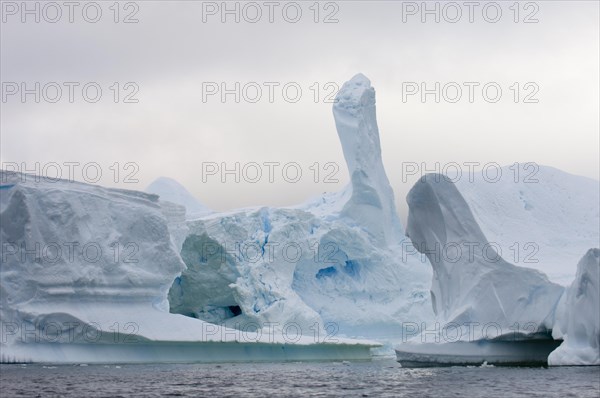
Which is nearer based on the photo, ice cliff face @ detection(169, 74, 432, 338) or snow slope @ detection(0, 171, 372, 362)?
snow slope @ detection(0, 171, 372, 362)

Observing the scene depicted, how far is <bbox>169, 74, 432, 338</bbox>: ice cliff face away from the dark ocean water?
5396 millimetres

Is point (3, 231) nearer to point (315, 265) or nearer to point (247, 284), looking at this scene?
point (247, 284)

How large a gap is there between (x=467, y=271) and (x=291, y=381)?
4.77 meters

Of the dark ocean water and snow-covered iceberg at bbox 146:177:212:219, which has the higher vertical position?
snow-covered iceberg at bbox 146:177:212:219

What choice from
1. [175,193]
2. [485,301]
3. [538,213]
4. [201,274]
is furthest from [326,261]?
[485,301]

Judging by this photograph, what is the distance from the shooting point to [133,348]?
2255cm

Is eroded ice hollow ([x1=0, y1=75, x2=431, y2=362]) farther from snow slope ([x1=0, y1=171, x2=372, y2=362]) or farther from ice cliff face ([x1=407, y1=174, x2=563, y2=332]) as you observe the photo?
ice cliff face ([x1=407, y1=174, x2=563, y2=332])

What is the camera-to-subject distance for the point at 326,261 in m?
30.4

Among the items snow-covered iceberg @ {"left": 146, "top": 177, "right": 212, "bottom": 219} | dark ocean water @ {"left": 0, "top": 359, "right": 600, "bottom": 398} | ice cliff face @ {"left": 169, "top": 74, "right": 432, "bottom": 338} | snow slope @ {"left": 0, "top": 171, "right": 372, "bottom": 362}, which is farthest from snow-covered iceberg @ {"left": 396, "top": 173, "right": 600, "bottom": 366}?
snow-covered iceberg @ {"left": 146, "top": 177, "right": 212, "bottom": 219}

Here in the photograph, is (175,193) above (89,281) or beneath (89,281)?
above

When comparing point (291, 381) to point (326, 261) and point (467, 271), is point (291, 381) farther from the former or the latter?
point (326, 261)

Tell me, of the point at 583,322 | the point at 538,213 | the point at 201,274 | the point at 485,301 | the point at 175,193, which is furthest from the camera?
the point at 175,193

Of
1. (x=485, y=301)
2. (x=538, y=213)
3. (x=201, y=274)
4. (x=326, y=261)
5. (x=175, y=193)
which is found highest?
(x=175, y=193)

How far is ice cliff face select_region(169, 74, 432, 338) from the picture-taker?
1097 inches
